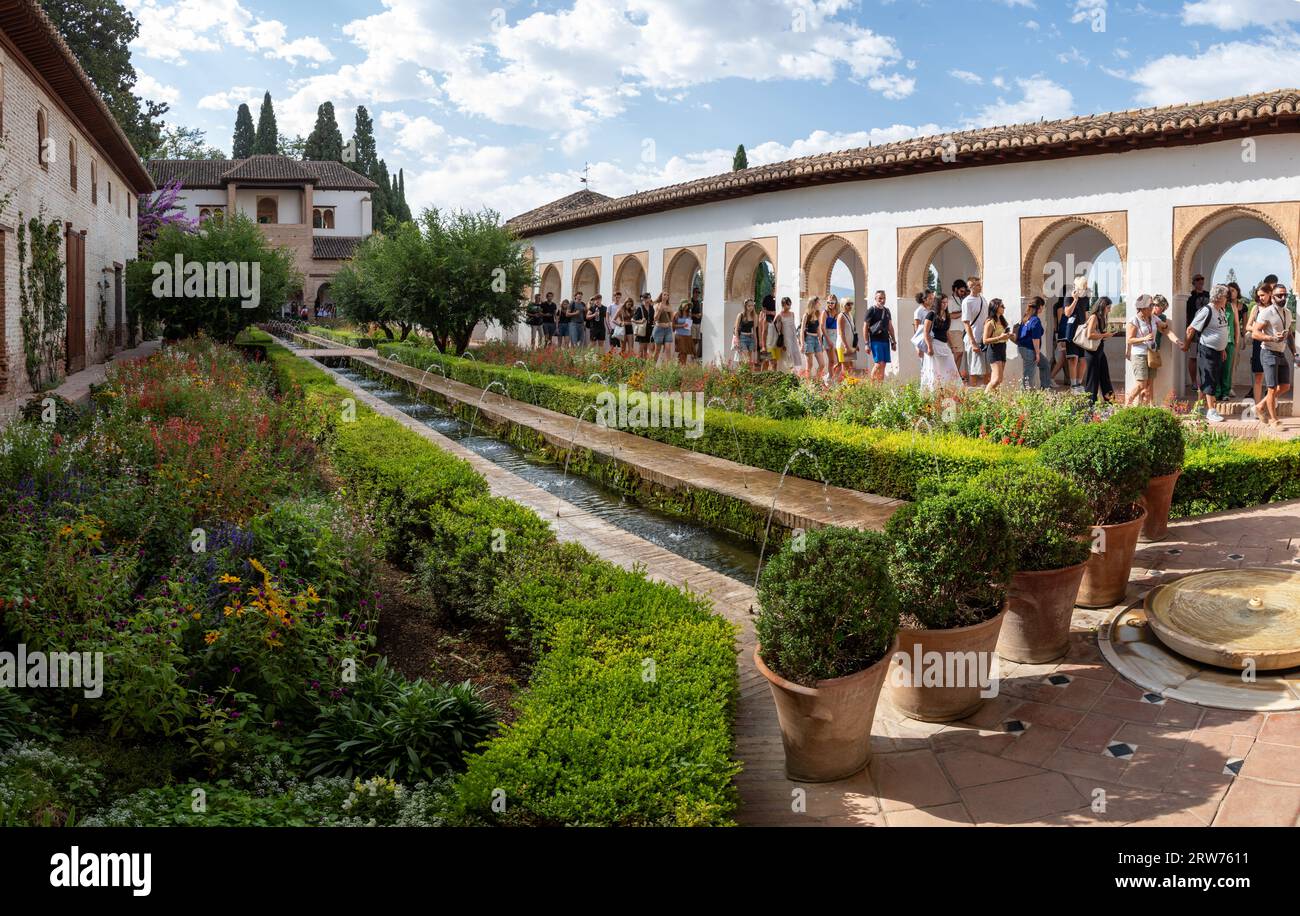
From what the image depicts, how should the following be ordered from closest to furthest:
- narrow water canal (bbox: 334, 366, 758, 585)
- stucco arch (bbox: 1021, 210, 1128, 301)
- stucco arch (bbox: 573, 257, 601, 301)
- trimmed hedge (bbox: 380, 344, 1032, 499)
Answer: narrow water canal (bbox: 334, 366, 758, 585), trimmed hedge (bbox: 380, 344, 1032, 499), stucco arch (bbox: 1021, 210, 1128, 301), stucco arch (bbox: 573, 257, 601, 301)

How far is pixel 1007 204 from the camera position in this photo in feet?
50.2

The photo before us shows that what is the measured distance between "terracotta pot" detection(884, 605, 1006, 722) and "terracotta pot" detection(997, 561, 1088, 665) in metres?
0.58

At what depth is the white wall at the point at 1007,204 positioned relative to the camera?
1278cm

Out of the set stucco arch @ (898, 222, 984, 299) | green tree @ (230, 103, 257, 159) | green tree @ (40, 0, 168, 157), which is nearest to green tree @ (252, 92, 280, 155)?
green tree @ (230, 103, 257, 159)

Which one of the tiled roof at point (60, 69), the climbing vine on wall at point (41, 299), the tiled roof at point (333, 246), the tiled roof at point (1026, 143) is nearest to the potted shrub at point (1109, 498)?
the tiled roof at point (1026, 143)

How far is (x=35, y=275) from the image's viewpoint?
49.9 ft

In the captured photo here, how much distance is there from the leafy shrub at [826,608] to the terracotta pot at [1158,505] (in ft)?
12.4

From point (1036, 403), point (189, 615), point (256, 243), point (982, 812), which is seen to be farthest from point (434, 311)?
point (982, 812)

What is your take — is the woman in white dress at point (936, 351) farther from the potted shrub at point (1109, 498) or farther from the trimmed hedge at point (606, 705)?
the trimmed hedge at point (606, 705)

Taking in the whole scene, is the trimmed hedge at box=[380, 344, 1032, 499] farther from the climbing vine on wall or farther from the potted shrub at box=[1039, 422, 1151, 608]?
the climbing vine on wall

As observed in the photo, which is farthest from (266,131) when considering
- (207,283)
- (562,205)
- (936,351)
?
(936,351)

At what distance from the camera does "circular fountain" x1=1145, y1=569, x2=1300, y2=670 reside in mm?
4477

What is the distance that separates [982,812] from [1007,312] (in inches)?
520

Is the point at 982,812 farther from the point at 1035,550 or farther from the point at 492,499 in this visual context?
the point at 492,499
